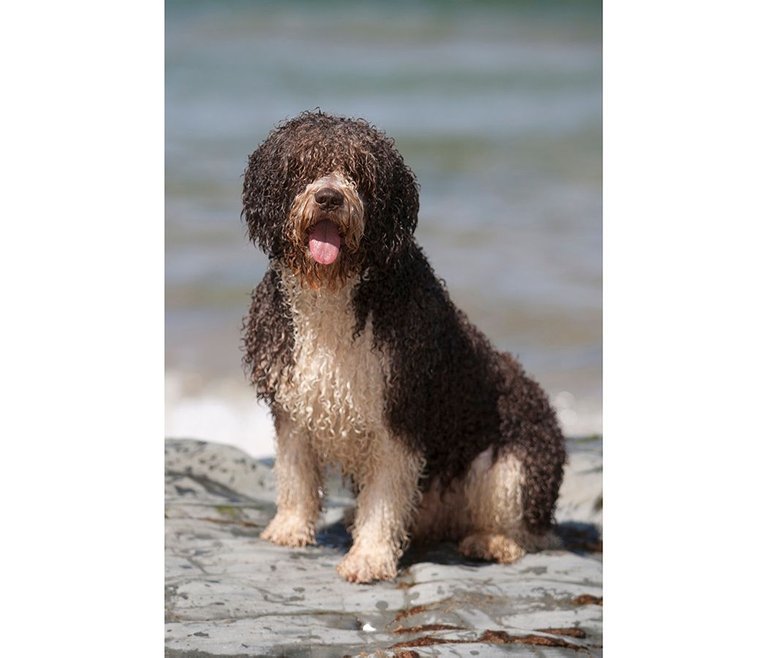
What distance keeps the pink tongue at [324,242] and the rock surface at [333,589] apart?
961 millimetres

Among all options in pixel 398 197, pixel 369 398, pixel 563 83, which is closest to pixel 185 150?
pixel 398 197

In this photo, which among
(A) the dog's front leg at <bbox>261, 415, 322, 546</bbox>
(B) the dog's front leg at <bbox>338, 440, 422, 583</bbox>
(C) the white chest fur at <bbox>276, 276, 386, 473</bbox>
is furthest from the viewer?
(A) the dog's front leg at <bbox>261, 415, 322, 546</bbox>

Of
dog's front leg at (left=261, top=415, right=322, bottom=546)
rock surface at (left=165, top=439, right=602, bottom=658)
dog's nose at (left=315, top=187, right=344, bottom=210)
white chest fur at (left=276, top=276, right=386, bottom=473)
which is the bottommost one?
rock surface at (left=165, top=439, right=602, bottom=658)

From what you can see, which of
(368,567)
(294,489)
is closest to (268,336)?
(294,489)

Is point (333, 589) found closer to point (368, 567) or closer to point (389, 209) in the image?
point (368, 567)

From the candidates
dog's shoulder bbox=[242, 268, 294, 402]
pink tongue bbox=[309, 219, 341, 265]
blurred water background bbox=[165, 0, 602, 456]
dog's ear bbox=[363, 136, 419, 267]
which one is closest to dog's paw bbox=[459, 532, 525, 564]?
blurred water background bbox=[165, 0, 602, 456]

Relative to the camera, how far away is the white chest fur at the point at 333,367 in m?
3.60

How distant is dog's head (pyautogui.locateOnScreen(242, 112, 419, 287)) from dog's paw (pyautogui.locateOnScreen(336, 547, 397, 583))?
93 centimetres

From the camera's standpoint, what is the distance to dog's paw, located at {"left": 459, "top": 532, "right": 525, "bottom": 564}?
3941 millimetres

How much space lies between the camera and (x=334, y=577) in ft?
12.4

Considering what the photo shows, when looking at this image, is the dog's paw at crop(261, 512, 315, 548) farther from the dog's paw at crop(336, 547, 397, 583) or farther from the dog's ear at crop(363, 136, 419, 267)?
the dog's ear at crop(363, 136, 419, 267)

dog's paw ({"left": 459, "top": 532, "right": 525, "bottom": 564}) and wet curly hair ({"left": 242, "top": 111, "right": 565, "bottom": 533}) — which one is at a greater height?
wet curly hair ({"left": 242, "top": 111, "right": 565, "bottom": 533})

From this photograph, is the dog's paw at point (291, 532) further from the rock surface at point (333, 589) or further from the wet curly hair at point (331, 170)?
the wet curly hair at point (331, 170)

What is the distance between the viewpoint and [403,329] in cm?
363
